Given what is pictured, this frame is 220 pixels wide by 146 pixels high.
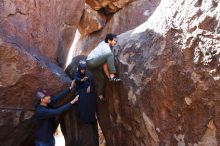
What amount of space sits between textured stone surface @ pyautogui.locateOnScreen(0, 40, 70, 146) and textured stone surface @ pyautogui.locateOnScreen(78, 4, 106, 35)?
4991mm

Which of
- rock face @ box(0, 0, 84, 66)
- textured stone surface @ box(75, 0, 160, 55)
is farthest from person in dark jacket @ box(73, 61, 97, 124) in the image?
textured stone surface @ box(75, 0, 160, 55)

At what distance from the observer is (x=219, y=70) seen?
4238mm

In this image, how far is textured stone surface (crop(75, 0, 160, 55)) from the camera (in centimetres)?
1083

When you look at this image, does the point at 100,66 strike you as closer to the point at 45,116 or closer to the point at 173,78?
the point at 45,116

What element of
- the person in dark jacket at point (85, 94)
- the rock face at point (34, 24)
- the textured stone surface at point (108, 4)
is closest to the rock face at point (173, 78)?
the person in dark jacket at point (85, 94)

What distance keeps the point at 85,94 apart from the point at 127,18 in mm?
5275

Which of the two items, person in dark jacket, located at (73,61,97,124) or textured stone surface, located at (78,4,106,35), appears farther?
textured stone surface, located at (78,4,106,35)

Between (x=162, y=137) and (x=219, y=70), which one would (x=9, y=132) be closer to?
(x=162, y=137)

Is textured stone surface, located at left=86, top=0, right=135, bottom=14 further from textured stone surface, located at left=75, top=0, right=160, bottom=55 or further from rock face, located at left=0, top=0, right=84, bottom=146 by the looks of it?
rock face, located at left=0, top=0, right=84, bottom=146

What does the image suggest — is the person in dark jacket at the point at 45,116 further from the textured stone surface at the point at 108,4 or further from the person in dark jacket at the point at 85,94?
the textured stone surface at the point at 108,4

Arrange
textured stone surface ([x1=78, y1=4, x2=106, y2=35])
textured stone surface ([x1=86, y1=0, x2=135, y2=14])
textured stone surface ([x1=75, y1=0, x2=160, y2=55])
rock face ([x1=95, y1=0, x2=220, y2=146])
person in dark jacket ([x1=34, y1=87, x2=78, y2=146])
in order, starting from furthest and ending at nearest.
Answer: textured stone surface ([x1=78, y1=4, x2=106, y2=35])
textured stone surface ([x1=86, y1=0, x2=135, y2=14])
textured stone surface ([x1=75, y1=0, x2=160, y2=55])
person in dark jacket ([x1=34, y1=87, x2=78, y2=146])
rock face ([x1=95, y1=0, x2=220, y2=146])

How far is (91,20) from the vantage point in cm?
1155

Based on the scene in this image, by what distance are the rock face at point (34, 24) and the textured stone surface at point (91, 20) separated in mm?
3039

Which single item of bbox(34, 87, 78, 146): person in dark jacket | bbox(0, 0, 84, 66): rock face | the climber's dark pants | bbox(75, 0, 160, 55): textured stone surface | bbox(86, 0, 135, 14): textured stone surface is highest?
bbox(86, 0, 135, 14): textured stone surface
